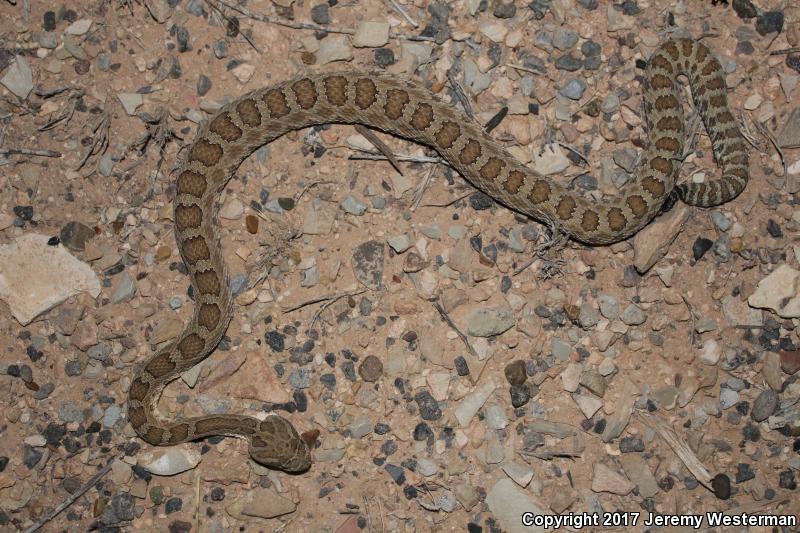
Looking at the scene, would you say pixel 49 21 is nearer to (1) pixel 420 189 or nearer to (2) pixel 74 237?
(2) pixel 74 237

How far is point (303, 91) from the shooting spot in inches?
291

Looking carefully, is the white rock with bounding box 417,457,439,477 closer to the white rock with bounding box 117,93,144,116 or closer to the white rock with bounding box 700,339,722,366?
the white rock with bounding box 700,339,722,366

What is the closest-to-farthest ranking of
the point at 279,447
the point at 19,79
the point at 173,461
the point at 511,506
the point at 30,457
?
the point at 279,447 < the point at 511,506 < the point at 173,461 < the point at 30,457 < the point at 19,79

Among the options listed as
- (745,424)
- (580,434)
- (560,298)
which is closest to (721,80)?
(560,298)

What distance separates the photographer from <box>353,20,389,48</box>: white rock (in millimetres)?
7613

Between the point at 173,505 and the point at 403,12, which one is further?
the point at 403,12

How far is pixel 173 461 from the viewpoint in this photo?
7191 millimetres

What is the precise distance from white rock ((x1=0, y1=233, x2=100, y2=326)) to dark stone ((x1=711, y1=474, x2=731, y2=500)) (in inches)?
285

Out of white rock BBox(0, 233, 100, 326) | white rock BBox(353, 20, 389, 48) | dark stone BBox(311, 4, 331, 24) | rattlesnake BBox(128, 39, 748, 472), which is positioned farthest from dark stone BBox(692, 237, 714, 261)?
white rock BBox(0, 233, 100, 326)

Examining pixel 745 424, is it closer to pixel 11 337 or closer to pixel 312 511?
pixel 312 511

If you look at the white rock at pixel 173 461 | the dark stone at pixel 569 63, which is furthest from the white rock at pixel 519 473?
the dark stone at pixel 569 63

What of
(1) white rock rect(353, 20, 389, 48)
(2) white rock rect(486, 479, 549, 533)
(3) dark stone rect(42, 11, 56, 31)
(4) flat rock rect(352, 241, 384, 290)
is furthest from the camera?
(3) dark stone rect(42, 11, 56, 31)

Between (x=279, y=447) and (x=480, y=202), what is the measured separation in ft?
11.6

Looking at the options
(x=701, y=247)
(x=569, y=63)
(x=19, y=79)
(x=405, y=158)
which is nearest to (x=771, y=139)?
(x=701, y=247)
